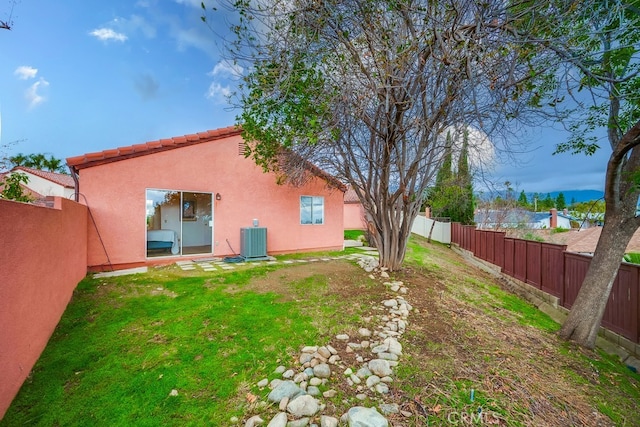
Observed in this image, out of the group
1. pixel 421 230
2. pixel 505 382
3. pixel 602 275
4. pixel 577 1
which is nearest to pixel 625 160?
pixel 602 275

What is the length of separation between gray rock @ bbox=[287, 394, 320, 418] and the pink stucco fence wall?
102 inches

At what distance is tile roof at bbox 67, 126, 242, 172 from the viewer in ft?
23.0

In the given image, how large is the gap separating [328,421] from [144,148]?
27.1 feet

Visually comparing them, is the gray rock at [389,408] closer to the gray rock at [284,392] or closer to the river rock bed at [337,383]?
the river rock bed at [337,383]

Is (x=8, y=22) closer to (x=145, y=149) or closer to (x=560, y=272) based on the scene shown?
(x=145, y=149)

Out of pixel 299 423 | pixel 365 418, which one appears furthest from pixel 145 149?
pixel 365 418

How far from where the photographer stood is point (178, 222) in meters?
9.66

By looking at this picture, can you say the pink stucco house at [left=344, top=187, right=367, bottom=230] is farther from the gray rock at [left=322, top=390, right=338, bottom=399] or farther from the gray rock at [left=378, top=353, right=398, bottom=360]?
the gray rock at [left=322, top=390, right=338, bottom=399]

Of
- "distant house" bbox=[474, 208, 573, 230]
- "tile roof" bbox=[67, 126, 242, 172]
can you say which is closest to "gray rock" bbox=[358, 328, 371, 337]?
"tile roof" bbox=[67, 126, 242, 172]

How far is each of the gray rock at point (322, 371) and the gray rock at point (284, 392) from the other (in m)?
0.30

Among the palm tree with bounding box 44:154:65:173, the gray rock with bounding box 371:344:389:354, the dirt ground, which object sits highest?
the palm tree with bounding box 44:154:65:173

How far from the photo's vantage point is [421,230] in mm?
24781

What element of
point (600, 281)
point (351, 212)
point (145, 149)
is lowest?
point (600, 281)

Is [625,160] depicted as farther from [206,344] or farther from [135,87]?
[135,87]
